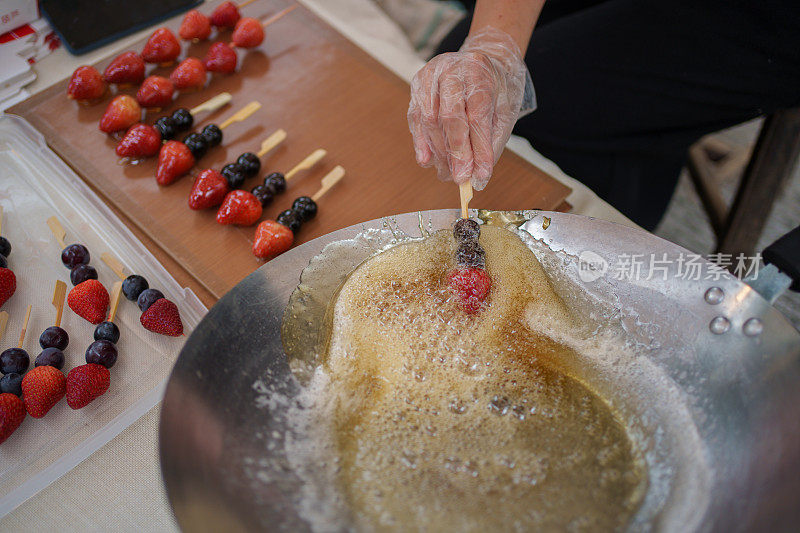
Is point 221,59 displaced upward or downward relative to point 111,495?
upward

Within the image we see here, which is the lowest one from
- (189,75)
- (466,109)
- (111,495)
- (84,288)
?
(111,495)

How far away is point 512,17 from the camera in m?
1.11

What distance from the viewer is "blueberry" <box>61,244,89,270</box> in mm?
1004

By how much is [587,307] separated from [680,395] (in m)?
0.17

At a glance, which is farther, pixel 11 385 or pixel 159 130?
pixel 159 130

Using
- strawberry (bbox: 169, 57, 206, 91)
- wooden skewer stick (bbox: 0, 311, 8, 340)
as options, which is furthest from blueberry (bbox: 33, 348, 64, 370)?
strawberry (bbox: 169, 57, 206, 91)

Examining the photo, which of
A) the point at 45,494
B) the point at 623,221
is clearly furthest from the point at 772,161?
the point at 45,494

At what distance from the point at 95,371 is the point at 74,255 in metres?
0.26

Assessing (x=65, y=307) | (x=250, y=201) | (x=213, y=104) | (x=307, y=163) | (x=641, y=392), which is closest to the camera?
(x=641, y=392)

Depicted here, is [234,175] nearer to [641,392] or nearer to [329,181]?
[329,181]

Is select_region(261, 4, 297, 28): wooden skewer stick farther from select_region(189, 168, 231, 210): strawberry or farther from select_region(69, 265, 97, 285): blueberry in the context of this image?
select_region(69, 265, 97, 285): blueberry

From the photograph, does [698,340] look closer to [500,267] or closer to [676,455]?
[676,455]

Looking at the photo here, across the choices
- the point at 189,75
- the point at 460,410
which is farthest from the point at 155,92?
the point at 460,410

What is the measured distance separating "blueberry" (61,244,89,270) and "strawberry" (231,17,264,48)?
25.3 inches
